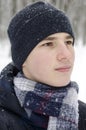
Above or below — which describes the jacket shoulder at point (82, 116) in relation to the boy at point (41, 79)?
below

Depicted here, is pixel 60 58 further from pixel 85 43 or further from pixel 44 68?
pixel 85 43

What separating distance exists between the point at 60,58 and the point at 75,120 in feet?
1.33

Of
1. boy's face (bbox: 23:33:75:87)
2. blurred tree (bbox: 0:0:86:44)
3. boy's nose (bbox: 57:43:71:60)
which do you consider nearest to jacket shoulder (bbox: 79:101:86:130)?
boy's face (bbox: 23:33:75:87)

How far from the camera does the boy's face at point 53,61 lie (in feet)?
9.45

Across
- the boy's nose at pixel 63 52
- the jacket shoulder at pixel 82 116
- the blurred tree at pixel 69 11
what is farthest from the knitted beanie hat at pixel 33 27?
the blurred tree at pixel 69 11

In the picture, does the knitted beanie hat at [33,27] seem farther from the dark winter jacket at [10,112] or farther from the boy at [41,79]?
the dark winter jacket at [10,112]

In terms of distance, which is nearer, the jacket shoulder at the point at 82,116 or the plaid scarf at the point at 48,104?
the plaid scarf at the point at 48,104

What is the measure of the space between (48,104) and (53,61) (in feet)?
0.89

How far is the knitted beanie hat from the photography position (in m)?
2.99

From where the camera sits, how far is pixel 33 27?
3.02 metres

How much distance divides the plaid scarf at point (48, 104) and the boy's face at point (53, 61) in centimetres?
6

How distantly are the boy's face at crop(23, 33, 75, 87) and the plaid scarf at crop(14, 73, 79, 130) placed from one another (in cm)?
6

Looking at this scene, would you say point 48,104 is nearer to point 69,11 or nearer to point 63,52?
point 63,52

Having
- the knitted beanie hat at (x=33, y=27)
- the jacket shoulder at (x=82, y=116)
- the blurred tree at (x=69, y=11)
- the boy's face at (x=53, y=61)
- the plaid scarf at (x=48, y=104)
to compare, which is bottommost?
the blurred tree at (x=69, y=11)
